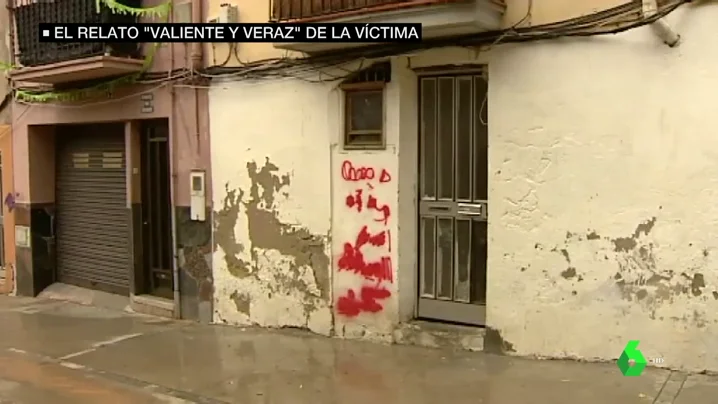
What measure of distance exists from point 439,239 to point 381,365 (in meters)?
1.37

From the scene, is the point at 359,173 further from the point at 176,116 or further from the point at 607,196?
the point at 176,116

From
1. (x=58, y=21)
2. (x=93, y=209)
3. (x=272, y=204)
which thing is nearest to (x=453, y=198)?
(x=272, y=204)

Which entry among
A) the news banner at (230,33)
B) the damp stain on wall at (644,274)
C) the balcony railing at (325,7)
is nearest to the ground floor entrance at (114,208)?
the news banner at (230,33)

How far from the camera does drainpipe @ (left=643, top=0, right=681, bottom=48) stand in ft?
17.8

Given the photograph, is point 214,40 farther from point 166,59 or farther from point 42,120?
point 42,120

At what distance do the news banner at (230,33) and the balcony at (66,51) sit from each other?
0.11 m

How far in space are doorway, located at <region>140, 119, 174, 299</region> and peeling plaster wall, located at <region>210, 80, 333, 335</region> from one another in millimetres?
1113

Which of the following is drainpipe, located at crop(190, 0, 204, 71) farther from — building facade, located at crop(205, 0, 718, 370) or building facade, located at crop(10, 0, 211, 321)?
building facade, located at crop(205, 0, 718, 370)

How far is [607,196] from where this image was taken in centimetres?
582

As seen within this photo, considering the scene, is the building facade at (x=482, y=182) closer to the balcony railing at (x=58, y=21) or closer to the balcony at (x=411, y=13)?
the balcony at (x=411, y=13)

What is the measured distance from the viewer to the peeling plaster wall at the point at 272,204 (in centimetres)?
729

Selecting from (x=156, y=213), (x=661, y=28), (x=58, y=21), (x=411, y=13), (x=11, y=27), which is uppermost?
(x=11, y=27)

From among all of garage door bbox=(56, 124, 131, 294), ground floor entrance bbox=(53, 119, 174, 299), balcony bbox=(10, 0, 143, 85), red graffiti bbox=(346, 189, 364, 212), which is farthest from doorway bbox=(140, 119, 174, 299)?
red graffiti bbox=(346, 189, 364, 212)

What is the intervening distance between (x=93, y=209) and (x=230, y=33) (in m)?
3.78
